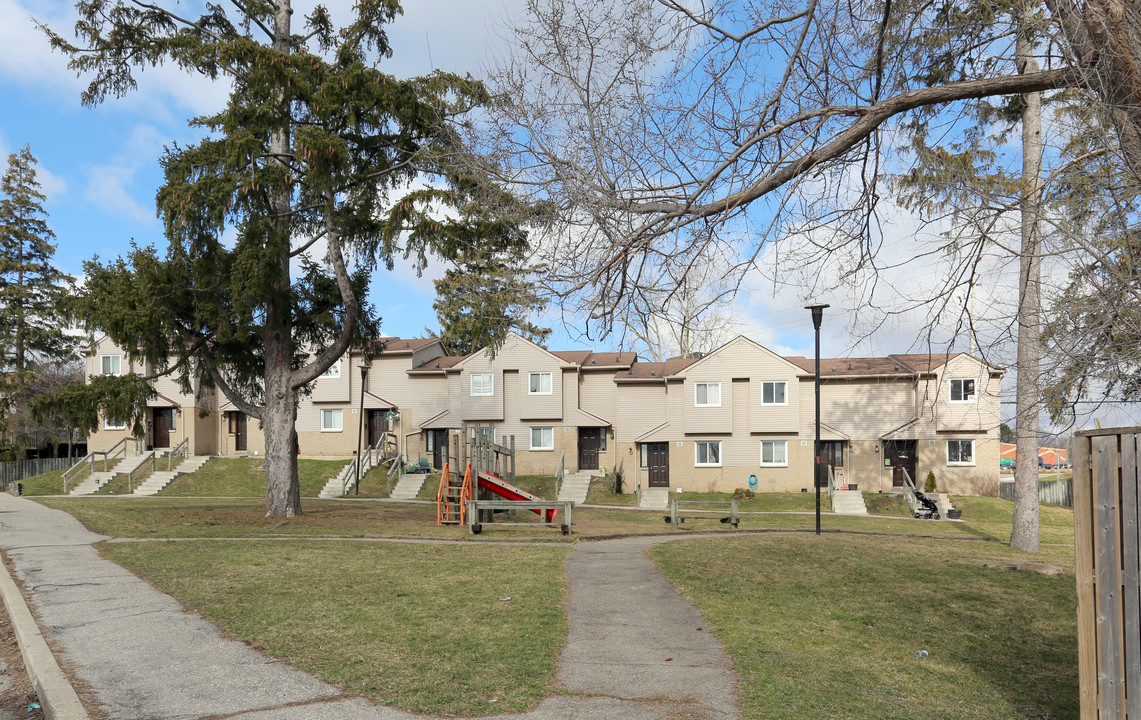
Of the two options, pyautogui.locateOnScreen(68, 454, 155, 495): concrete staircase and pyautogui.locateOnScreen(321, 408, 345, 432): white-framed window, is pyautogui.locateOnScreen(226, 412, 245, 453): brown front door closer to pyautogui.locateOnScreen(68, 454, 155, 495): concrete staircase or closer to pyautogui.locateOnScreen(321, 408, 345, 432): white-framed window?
pyautogui.locateOnScreen(68, 454, 155, 495): concrete staircase

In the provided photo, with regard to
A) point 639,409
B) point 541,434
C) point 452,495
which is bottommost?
point 452,495

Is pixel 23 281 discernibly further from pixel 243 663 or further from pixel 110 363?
pixel 243 663

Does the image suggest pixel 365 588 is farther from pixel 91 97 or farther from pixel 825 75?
pixel 91 97

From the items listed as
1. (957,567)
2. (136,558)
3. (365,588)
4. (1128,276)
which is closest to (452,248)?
(136,558)

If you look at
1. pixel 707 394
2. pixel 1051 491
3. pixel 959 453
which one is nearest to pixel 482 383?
pixel 707 394

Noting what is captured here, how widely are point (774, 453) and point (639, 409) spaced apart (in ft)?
23.5

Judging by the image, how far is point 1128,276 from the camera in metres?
6.11

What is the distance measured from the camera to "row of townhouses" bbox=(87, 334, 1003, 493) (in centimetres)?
4100

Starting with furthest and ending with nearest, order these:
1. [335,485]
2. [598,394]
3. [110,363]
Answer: [110,363], [598,394], [335,485]

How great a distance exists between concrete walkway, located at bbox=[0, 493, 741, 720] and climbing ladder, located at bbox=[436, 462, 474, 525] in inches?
447

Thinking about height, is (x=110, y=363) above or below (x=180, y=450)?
above

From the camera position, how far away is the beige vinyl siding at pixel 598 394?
146 feet

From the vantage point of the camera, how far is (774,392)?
4159 cm

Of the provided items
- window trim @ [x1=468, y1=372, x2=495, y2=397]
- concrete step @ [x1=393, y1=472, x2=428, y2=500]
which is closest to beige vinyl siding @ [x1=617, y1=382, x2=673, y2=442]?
window trim @ [x1=468, y1=372, x2=495, y2=397]
